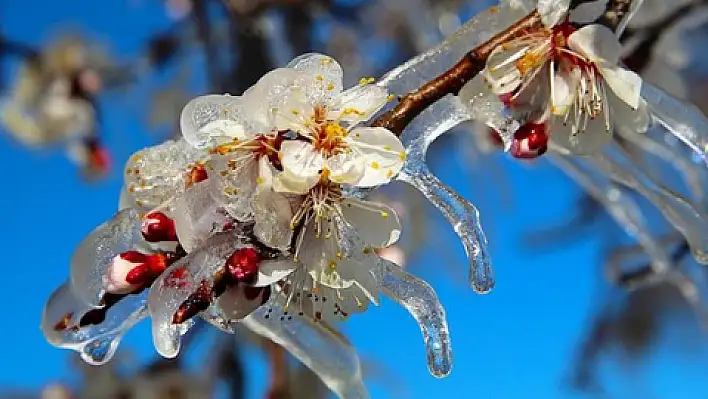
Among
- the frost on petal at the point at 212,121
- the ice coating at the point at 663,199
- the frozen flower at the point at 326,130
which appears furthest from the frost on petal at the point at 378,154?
the ice coating at the point at 663,199

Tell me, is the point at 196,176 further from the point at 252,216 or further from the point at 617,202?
the point at 617,202

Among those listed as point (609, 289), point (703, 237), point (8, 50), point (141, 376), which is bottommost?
point (609, 289)

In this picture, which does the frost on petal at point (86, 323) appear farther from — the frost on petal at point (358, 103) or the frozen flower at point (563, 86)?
the frozen flower at point (563, 86)

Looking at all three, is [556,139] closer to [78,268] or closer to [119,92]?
[78,268]

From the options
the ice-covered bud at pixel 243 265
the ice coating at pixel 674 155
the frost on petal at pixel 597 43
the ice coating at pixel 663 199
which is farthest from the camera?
the ice coating at pixel 674 155

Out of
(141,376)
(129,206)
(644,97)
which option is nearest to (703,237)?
(644,97)

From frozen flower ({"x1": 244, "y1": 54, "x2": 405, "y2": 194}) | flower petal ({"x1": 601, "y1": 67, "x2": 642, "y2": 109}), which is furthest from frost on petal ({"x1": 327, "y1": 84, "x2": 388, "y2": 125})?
flower petal ({"x1": 601, "y1": 67, "x2": 642, "y2": 109})
